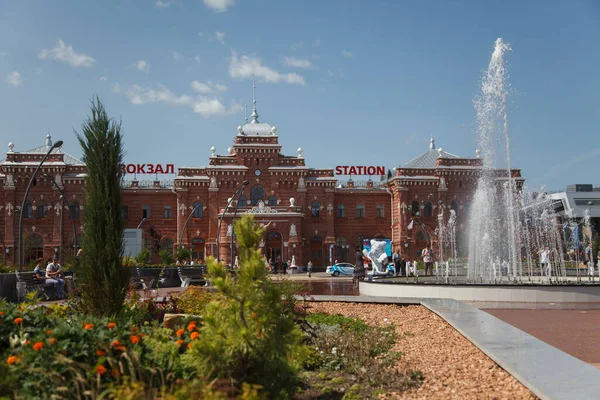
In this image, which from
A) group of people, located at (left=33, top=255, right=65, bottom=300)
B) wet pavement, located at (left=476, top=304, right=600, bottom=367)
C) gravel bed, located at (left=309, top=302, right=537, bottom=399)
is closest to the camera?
gravel bed, located at (left=309, top=302, right=537, bottom=399)

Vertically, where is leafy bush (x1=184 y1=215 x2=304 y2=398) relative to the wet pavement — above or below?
above

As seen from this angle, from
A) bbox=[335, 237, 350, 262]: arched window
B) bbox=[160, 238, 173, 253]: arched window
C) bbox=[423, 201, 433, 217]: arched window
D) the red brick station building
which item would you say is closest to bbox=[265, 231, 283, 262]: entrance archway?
the red brick station building

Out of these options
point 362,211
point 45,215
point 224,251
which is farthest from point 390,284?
point 45,215

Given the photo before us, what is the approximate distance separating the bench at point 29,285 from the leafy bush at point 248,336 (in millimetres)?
14777

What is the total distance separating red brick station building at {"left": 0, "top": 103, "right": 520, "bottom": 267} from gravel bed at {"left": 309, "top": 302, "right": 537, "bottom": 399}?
136 feet

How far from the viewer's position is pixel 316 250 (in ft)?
190

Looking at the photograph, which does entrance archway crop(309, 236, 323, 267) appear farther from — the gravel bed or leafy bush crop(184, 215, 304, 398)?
leafy bush crop(184, 215, 304, 398)

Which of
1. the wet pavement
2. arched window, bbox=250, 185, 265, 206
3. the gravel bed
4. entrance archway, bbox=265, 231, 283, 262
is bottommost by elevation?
the wet pavement

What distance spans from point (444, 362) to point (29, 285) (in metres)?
15.6

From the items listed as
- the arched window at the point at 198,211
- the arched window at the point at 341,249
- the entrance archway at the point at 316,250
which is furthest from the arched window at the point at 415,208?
the arched window at the point at 198,211

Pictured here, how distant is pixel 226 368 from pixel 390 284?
15235 millimetres

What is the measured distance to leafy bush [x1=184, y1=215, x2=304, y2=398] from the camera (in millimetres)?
5480

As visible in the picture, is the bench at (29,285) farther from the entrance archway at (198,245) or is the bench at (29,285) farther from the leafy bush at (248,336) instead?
the entrance archway at (198,245)

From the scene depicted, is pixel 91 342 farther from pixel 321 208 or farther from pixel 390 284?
pixel 321 208
